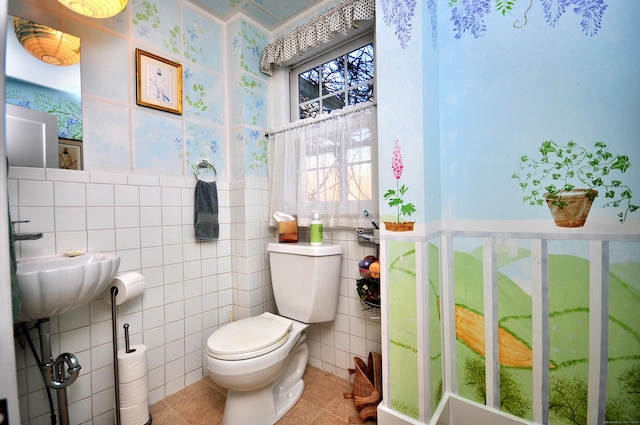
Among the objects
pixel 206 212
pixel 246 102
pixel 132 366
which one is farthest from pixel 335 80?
pixel 132 366

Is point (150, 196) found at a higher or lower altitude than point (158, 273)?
higher

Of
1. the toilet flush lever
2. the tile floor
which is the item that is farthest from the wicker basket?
the toilet flush lever

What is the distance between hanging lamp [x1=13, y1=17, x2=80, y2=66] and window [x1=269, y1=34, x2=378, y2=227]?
1040 millimetres

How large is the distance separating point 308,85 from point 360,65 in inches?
16.1

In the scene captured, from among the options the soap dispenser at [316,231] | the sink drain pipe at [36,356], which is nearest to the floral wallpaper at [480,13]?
the soap dispenser at [316,231]

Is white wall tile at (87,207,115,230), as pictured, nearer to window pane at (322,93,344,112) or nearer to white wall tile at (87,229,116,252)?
white wall tile at (87,229,116,252)

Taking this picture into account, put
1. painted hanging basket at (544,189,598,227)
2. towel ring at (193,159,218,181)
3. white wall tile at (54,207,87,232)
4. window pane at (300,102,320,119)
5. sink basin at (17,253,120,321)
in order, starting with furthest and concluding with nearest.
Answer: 1. window pane at (300,102,320,119)
2. towel ring at (193,159,218,181)
3. white wall tile at (54,207,87,232)
4. painted hanging basket at (544,189,598,227)
5. sink basin at (17,253,120,321)

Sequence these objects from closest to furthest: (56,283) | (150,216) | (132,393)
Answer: (56,283)
(132,393)
(150,216)

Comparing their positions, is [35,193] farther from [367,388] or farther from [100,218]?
[367,388]

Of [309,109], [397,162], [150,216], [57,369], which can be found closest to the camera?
[57,369]

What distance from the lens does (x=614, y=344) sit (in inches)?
36.3

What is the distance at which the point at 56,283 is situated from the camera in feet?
2.90

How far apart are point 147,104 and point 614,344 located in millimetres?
2251

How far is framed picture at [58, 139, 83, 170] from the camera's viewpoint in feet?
3.89
